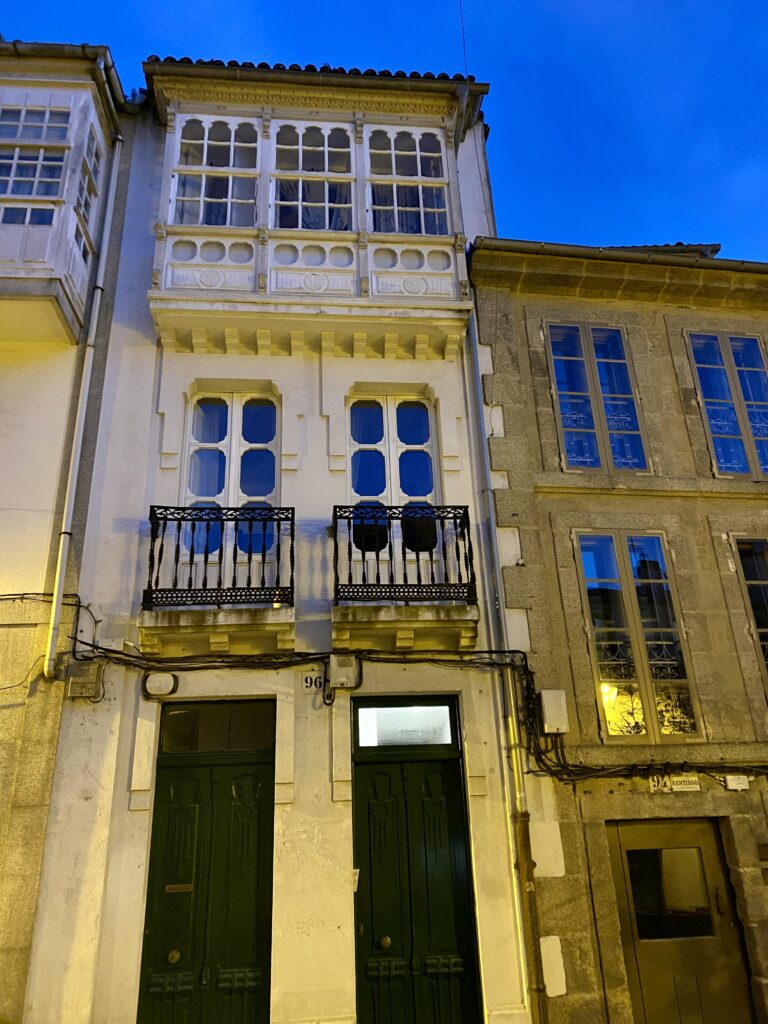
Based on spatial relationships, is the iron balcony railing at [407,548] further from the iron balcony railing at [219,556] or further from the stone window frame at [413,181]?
the stone window frame at [413,181]

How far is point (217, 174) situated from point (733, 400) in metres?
6.79

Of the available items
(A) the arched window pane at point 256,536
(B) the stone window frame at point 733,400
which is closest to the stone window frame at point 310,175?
(A) the arched window pane at point 256,536

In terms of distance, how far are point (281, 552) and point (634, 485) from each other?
3860 mm

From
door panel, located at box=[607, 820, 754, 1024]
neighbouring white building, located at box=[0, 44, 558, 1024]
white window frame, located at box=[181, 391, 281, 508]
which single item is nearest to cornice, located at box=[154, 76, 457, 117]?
neighbouring white building, located at box=[0, 44, 558, 1024]

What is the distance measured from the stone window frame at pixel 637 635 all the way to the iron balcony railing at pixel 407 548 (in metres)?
1.24

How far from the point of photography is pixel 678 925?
19.8ft

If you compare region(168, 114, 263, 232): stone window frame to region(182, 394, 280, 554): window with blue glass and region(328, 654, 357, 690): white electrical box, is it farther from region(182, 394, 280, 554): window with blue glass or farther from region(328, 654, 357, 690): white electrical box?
region(328, 654, 357, 690): white electrical box

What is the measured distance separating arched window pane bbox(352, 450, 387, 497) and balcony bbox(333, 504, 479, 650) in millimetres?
423

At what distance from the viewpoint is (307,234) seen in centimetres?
791

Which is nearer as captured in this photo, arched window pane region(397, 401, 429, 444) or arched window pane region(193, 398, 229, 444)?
arched window pane region(193, 398, 229, 444)

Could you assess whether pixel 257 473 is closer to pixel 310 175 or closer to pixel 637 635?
pixel 310 175

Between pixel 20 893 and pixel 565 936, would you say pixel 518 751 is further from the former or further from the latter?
pixel 20 893

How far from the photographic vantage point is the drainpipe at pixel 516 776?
559 cm

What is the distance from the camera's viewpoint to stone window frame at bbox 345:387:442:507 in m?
7.36
